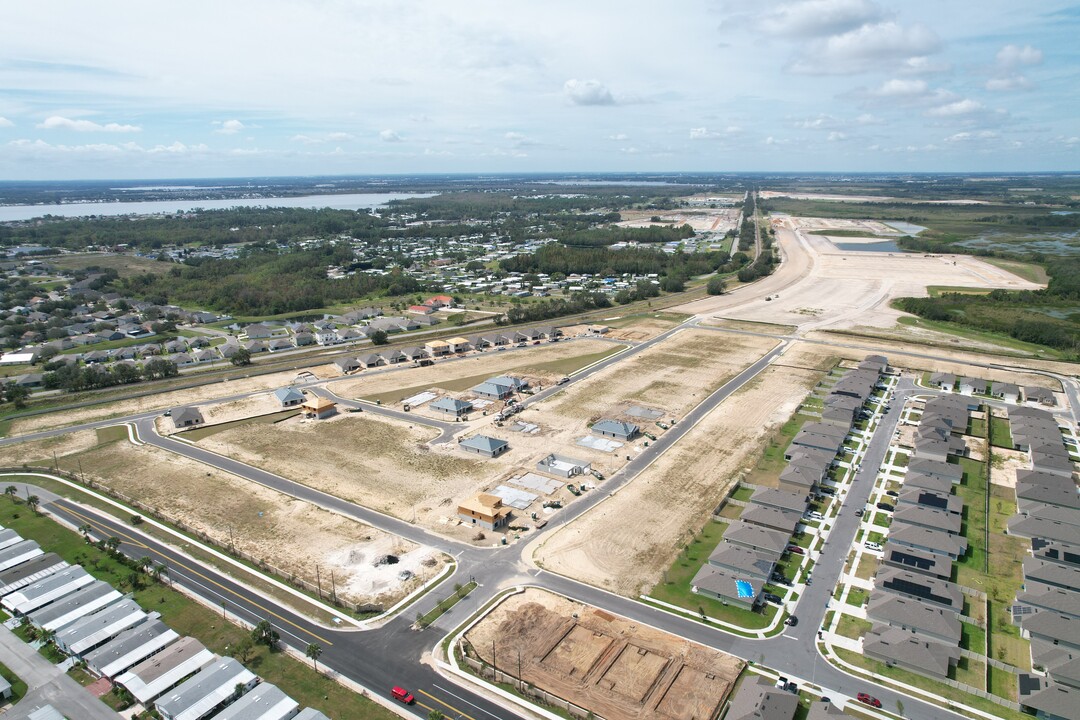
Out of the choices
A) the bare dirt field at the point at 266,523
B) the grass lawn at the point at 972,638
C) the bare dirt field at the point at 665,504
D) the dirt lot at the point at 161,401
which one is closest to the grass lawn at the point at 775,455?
the bare dirt field at the point at 665,504

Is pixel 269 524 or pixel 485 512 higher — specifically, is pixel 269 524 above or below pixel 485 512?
below

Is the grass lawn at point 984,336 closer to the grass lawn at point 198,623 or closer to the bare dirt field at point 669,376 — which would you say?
the bare dirt field at point 669,376

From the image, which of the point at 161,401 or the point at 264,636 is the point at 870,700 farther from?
the point at 161,401

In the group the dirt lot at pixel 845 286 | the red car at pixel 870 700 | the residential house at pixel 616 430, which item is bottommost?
the red car at pixel 870 700

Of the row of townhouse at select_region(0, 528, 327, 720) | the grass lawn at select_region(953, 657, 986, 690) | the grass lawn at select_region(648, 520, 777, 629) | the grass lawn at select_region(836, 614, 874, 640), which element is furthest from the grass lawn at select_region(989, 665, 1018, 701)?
the row of townhouse at select_region(0, 528, 327, 720)

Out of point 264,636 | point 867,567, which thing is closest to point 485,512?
point 264,636

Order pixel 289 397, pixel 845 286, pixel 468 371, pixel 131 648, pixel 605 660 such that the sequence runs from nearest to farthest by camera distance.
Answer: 1. pixel 605 660
2. pixel 131 648
3. pixel 289 397
4. pixel 468 371
5. pixel 845 286

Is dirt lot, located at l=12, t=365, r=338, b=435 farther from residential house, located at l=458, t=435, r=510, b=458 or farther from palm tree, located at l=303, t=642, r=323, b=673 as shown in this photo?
palm tree, located at l=303, t=642, r=323, b=673
